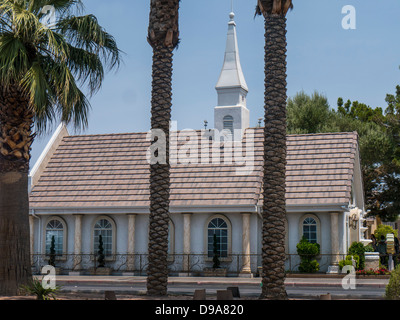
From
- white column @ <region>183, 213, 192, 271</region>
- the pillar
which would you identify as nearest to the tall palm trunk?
white column @ <region>183, 213, 192, 271</region>

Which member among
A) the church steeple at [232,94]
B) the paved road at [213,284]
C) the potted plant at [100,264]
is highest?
the church steeple at [232,94]

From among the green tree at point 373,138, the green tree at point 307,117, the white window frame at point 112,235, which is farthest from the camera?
the green tree at point 307,117

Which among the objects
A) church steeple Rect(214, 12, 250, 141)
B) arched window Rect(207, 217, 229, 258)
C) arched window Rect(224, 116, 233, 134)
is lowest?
arched window Rect(207, 217, 229, 258)

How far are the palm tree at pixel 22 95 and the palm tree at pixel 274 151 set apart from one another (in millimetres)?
4739

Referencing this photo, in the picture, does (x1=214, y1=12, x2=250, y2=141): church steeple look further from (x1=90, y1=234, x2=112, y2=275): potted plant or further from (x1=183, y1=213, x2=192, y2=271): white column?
(x1=90, y1=234, x2=112, y2=275): potted plant

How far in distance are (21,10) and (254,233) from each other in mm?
15865

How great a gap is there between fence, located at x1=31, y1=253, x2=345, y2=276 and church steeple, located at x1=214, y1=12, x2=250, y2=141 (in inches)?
275

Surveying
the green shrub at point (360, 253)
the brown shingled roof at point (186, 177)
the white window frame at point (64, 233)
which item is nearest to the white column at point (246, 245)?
the brown shingled roof at point (186, 177)

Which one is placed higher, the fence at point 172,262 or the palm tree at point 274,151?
the palm tree at point 274,151

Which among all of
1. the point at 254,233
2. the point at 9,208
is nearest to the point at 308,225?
the point at 254,233

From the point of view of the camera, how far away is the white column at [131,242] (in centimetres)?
2884

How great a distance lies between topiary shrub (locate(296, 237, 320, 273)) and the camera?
87.6ft

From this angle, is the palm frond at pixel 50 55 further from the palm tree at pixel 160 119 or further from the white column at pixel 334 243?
the white column at pixel 334 243
